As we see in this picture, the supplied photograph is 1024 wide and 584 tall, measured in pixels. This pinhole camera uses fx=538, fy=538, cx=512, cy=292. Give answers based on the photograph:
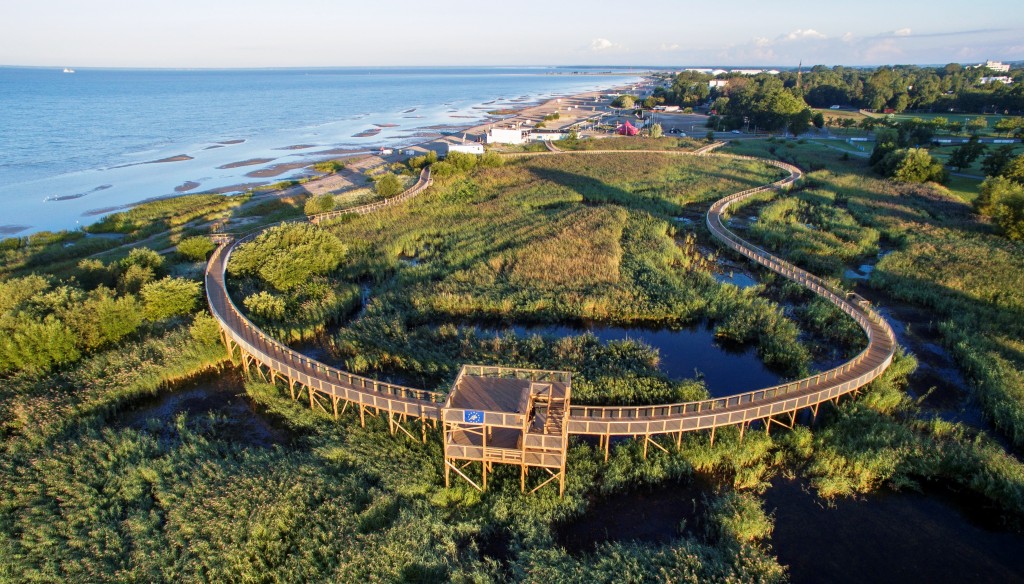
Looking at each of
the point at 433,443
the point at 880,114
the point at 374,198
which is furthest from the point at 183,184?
the point at 880,114

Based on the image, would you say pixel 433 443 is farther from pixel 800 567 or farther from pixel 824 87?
pixel 824 87

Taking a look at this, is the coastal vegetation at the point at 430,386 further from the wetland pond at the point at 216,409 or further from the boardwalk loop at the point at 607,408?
the boardwalk loop at the point at 607,408

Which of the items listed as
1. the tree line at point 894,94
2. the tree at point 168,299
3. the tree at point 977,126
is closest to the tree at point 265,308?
the tree at point 168,299

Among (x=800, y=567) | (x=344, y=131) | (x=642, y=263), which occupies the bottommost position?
(x=800, y=567)

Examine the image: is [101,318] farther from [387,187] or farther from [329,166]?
[329,166]

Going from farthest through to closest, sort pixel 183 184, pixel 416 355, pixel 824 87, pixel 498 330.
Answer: pixel 824 87, pixel 183 184, pixel 498 330, pixel 416 355

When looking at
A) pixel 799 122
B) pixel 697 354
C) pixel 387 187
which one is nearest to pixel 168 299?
pixel 387 187

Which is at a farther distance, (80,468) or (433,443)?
(433,443)

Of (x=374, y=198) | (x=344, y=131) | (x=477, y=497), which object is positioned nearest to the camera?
(x=477, y=497)
